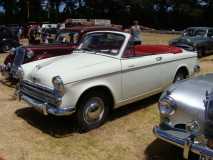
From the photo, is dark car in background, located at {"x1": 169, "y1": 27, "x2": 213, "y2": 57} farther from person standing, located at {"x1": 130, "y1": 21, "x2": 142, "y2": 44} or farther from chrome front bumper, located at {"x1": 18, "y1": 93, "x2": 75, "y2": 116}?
chrome front bumper, located at {"x1": 18, "y1": 93, "x2": 75, "y2": 116}

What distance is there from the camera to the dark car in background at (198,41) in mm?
15000

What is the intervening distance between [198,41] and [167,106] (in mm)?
11518

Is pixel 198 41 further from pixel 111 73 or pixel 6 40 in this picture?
pixel 111 73

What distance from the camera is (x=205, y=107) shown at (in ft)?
12.9

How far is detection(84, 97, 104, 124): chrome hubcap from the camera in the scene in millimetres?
5656

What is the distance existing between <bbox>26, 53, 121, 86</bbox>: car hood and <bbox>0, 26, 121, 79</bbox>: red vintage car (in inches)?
107

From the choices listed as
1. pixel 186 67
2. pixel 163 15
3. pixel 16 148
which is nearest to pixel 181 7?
pixel 163 15

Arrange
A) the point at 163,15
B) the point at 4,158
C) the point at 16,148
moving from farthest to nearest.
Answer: the point at 163,15 → the point at 16,148 → the point at 4,158

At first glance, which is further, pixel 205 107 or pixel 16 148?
pixel 16 148

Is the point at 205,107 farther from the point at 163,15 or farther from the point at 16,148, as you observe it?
the point at 163,15

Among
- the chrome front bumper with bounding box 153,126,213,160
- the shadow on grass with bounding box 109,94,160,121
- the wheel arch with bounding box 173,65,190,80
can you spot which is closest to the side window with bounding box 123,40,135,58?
the shadow on grass with bounding box 109,94,160,121

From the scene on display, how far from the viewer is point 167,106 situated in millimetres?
4398

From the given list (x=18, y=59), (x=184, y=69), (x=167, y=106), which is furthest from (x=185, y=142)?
(x=18, y=59)

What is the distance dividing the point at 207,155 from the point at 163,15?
→ 53147 millimetres
